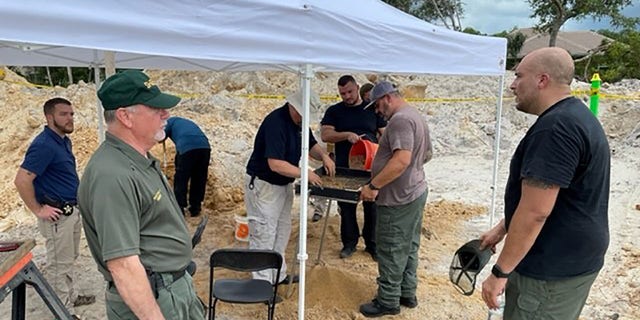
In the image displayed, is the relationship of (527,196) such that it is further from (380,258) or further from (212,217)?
(212,217)

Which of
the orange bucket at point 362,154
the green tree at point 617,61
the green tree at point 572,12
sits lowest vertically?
the orange bucket at point 362,154

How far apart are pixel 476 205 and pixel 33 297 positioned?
559cm

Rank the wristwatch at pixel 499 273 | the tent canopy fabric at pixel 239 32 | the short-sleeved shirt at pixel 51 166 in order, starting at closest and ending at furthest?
1. the tent canopy fabric at pixel 239 32
2. the wristwatch at pixel 499 273
3. the short-sleeved shirt at pixel 51 166

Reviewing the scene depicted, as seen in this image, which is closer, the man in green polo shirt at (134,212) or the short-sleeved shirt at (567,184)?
the man in green polo shirt at (134,212)

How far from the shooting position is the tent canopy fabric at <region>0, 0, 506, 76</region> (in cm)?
176

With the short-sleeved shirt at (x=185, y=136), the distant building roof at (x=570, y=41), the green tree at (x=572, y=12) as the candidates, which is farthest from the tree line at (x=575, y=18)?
the short-sleeved shirt at (x=185, y=136)

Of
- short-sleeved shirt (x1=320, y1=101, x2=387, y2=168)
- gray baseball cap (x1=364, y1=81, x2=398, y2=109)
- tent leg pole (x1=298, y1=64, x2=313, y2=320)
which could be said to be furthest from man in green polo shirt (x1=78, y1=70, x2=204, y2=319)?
short-sleeved shirt (x1=320, y1=101, x2=387, y2=168)

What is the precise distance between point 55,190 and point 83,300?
3.06ft

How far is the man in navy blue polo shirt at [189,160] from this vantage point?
5.94 m

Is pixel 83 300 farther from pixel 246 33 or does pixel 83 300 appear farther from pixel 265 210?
pixel 246 33

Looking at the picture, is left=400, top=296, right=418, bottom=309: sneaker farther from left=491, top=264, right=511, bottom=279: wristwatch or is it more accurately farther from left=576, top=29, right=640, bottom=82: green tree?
left=576, top=29, right=640, bottom=82: green tree

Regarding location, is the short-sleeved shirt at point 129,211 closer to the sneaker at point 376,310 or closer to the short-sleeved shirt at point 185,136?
the sneaker at point 376,310

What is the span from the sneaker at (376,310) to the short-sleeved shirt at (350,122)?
1714 millimetres

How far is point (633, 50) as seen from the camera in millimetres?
23078
